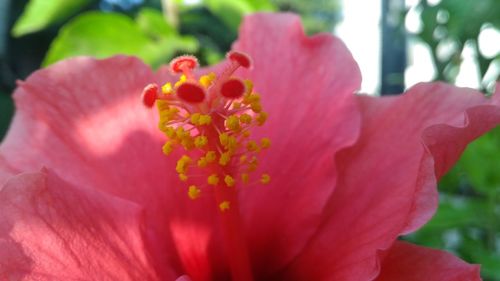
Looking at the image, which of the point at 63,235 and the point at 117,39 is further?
the point at 117,39

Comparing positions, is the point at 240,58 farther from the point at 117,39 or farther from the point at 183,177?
the point at 117,39

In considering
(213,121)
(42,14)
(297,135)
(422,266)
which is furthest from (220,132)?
(42,14)

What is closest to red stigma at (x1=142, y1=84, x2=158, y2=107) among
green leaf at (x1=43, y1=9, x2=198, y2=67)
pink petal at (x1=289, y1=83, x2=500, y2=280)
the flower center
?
the flower center

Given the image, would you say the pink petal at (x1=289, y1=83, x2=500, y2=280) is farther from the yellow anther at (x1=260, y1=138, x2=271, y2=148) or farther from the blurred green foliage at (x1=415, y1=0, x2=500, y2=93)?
the blurred green foliage at (x1=415, y1=0, x2=500, y2=93)

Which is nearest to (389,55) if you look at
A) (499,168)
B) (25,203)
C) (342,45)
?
(499,168)

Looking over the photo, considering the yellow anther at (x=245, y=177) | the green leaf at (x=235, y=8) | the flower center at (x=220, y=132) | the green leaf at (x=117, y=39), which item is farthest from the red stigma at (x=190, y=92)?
the green leaf at (x=235, y=8)

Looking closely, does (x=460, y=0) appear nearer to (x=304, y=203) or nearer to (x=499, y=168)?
(x=499, y=168)
